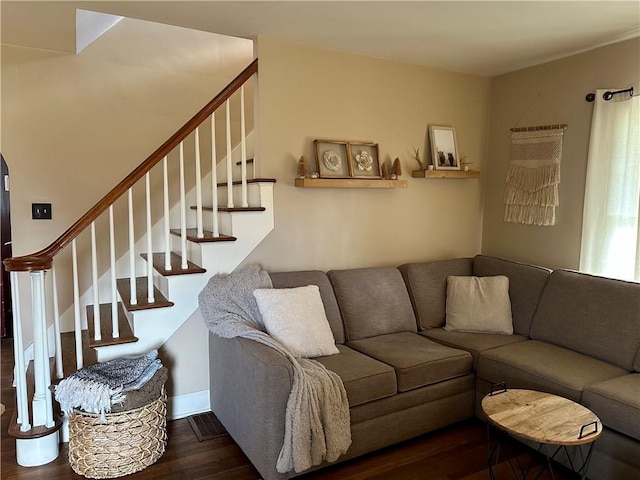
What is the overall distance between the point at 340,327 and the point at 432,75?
2147 millimetres

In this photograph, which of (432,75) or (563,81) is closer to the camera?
(563,81)

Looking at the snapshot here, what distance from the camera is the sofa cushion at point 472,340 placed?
294 centimetres

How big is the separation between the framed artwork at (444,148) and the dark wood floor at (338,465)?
1994mm

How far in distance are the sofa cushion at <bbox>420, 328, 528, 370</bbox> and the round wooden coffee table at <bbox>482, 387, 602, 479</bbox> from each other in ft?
2.16

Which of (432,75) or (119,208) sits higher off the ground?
(432,75)

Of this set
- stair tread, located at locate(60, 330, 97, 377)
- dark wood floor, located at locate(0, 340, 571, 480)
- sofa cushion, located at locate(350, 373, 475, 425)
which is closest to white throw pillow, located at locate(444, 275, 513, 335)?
sofa cushion, located at locate(350, 373, 475, 425)

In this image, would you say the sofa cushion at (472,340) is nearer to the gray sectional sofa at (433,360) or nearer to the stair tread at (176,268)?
the gray sectional sofa at (433,360)

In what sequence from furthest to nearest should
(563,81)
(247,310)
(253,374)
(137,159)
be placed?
(137,159) → (563,81) → (247,310) → (253,374)

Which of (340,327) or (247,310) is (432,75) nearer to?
(340,327)

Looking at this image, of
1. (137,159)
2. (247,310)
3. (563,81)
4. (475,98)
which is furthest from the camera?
(475,98)

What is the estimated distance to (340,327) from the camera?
3.06 m

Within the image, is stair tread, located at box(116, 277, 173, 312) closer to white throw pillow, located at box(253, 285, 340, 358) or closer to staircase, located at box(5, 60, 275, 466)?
staircase, located at box(5, 60, 275, 466)

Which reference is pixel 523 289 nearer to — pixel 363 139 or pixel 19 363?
pixel 363 139

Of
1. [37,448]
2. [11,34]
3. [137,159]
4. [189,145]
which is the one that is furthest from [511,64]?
[37,448]
